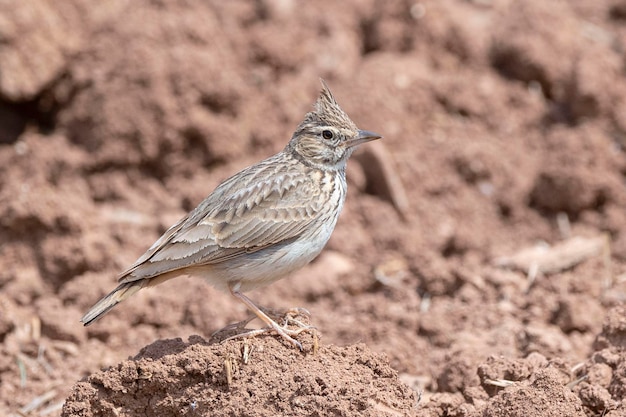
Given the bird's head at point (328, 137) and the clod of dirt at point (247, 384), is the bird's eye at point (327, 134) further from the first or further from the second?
the clod of dirt at point (247, 384)

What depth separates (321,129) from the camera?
21.2 ft

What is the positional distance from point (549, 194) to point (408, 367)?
295 centimetres

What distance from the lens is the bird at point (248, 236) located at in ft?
18.9

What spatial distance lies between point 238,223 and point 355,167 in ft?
10.2

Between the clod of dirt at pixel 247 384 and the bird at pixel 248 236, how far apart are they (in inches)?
19.4

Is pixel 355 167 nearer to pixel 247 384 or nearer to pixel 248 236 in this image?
pixel 248 236

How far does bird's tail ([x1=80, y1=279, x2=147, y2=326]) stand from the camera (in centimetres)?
547

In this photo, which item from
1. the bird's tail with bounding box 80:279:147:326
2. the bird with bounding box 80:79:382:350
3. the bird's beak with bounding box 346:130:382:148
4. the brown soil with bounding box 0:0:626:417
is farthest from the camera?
the brown soil with bounding box 0:0:626:417

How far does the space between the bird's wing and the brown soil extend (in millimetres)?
1308

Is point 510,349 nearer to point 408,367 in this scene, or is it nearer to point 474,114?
point 408,367

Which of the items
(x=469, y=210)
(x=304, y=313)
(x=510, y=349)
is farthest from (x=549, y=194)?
(x=304, y=313)

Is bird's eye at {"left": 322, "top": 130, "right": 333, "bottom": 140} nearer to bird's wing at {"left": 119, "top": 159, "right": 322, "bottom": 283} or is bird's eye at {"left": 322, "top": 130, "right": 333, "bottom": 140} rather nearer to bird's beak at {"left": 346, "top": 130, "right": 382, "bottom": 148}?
bird's beak at {"left": 346, "top": 130, "right": 382, "bottom": 148}

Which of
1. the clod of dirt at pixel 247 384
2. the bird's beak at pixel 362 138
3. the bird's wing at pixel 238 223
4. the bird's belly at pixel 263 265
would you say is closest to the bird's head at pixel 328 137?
the bird's beak at pixel 362 138

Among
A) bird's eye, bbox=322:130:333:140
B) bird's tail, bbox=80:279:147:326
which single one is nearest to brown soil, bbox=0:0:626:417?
bird's tail, bbox=80:279:147:326
